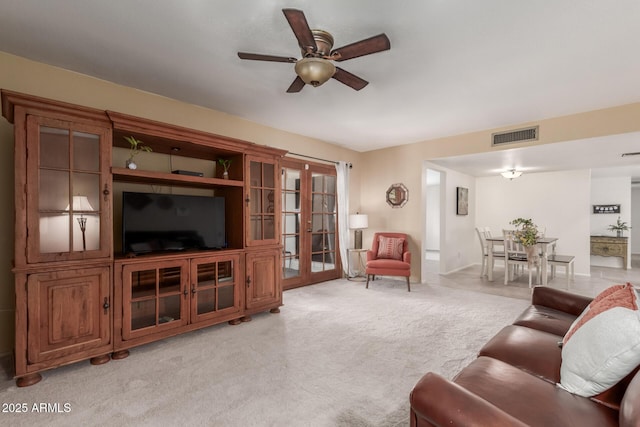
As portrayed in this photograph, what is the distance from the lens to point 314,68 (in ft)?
6.72

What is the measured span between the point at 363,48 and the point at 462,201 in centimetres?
578

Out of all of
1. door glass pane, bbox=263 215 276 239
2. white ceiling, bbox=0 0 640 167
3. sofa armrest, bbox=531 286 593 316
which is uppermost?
white ceiling, bbox=0 0 640 167

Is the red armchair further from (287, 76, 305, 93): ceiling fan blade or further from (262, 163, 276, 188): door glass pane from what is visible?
(287, 76, 305, 93): ceiling fan blade

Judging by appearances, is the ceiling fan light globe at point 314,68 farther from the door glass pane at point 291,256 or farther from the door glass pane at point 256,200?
the door glass pane at point 291,256

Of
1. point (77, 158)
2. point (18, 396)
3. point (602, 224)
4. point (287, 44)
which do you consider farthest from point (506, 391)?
point (602, 224)

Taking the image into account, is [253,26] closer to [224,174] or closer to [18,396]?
[224,174]

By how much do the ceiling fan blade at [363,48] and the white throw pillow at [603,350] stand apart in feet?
6.03

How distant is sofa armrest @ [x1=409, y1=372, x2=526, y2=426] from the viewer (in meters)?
0.97

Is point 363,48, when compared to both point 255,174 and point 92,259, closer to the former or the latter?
point 255,174

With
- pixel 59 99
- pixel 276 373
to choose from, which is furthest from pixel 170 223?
pixel 276 373

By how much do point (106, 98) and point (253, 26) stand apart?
192 centimetres

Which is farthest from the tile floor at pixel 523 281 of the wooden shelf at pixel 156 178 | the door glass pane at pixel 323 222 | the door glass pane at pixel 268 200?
the wooden shelf at pixel 156 178

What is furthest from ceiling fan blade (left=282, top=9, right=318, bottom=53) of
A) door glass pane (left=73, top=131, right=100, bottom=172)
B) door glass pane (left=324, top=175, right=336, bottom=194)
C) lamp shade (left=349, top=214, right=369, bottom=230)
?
lamp shade (left=349, top=214, right=369, bottom=230)

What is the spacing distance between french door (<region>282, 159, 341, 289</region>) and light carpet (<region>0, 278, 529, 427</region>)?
1.41 metres
